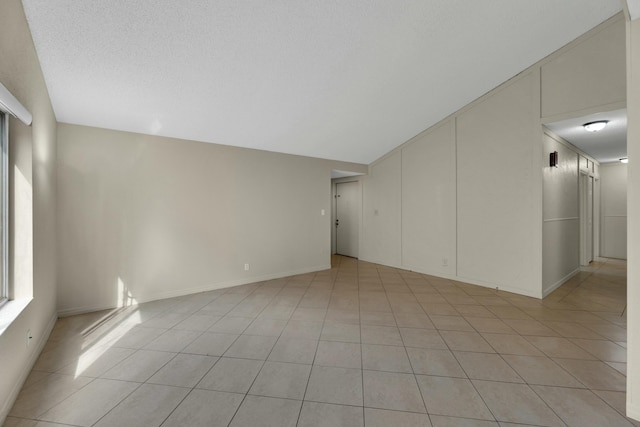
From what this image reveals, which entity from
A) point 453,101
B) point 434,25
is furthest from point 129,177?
point 453,101

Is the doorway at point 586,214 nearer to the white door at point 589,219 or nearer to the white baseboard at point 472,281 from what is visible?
the white door at point 589,219

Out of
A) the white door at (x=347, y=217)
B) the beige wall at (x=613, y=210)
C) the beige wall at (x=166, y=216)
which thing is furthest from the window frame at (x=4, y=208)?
the beige wall at (x=613, y=210)

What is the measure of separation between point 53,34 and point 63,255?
8.22 ft

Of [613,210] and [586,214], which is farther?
[613,210]

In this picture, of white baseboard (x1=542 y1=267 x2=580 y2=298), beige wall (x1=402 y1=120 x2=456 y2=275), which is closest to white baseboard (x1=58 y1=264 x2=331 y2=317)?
beige wall (x1=402 y1=120 x2=456 y2=275)

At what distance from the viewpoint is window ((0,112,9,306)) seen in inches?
79.6

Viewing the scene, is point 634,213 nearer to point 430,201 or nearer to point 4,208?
point 430,201

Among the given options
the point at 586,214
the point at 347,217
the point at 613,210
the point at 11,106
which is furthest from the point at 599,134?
the point at 11,106

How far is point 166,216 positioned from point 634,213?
4860 mm

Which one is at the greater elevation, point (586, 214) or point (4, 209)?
point (4, 209)

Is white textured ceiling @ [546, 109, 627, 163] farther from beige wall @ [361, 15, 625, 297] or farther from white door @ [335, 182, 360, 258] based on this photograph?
white door @ [335, 182, 360, 258]

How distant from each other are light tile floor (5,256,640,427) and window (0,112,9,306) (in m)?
0.81

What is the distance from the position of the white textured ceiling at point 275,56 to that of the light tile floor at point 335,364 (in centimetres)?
260

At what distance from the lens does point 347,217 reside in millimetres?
7578
